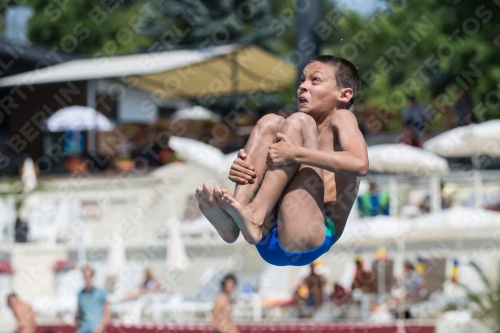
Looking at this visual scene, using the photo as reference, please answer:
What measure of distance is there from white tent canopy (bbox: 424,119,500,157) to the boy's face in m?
8.99

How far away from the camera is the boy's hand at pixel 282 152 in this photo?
14.5ft

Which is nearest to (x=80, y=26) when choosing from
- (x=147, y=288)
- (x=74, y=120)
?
(x=74, y=120)

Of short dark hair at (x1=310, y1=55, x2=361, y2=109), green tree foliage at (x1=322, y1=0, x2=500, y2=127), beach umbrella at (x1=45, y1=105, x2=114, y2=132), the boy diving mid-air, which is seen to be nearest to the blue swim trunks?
the boy diving mid-air

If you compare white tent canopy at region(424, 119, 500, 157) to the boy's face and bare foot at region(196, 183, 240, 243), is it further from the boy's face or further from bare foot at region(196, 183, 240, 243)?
bare foot at region(196, 183, 240, 243)

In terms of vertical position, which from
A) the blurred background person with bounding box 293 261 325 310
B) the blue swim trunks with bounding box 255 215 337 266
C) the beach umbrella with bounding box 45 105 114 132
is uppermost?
the beach umbrella with bounding box 45 105 114 132

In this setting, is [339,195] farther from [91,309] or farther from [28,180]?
[28,180]

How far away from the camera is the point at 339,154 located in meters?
4.48

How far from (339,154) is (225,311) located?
23.1 feet

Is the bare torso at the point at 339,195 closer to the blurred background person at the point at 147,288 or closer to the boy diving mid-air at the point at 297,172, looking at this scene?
the boy diving mid-air at the point at 297,172

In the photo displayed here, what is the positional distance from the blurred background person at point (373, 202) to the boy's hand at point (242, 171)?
28.3 ft

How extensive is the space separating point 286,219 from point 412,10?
16734 millimetres

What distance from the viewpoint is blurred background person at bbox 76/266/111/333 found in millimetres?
11562

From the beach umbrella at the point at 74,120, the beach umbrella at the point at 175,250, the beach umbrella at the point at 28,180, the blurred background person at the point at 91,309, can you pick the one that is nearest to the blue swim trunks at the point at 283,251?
the blurred background person at the point at 91,309

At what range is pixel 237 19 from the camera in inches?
1235
